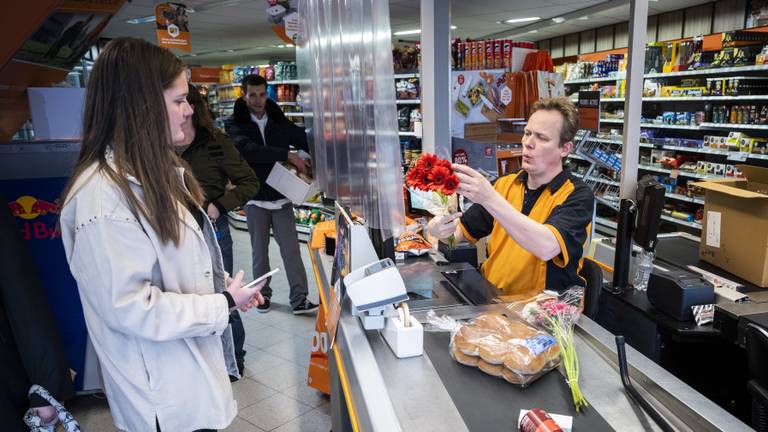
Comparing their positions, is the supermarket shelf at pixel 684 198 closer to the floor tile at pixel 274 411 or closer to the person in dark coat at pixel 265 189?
the person in dark coat at pixel 265 189

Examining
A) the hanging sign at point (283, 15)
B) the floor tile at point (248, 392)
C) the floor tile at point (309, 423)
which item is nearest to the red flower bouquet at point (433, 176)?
the floor tile at point (309, 423)

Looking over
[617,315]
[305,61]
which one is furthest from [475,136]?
[617,315]

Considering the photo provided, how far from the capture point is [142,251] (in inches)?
52.0

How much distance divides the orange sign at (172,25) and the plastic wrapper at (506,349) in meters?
5.97

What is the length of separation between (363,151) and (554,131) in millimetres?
818

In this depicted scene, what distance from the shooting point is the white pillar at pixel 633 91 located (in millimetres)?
2498

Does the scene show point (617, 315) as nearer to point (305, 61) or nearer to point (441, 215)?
point (441, 215)

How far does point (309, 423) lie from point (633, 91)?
2475mm

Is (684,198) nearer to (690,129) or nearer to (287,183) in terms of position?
(690,129)

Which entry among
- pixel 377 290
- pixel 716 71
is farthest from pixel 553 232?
pixel 716 71

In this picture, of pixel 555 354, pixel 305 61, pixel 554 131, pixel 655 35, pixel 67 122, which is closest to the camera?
pixel 555 354

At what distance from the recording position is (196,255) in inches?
57.6

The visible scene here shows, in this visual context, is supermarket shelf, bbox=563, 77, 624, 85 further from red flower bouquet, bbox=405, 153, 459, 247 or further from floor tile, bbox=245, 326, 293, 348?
red flower bouquet, bbox=405, 153, 459, 247

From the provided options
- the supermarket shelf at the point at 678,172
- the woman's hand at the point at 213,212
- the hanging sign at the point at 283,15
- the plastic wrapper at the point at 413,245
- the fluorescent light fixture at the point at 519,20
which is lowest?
the supermarket shelf at the point at 678,172
